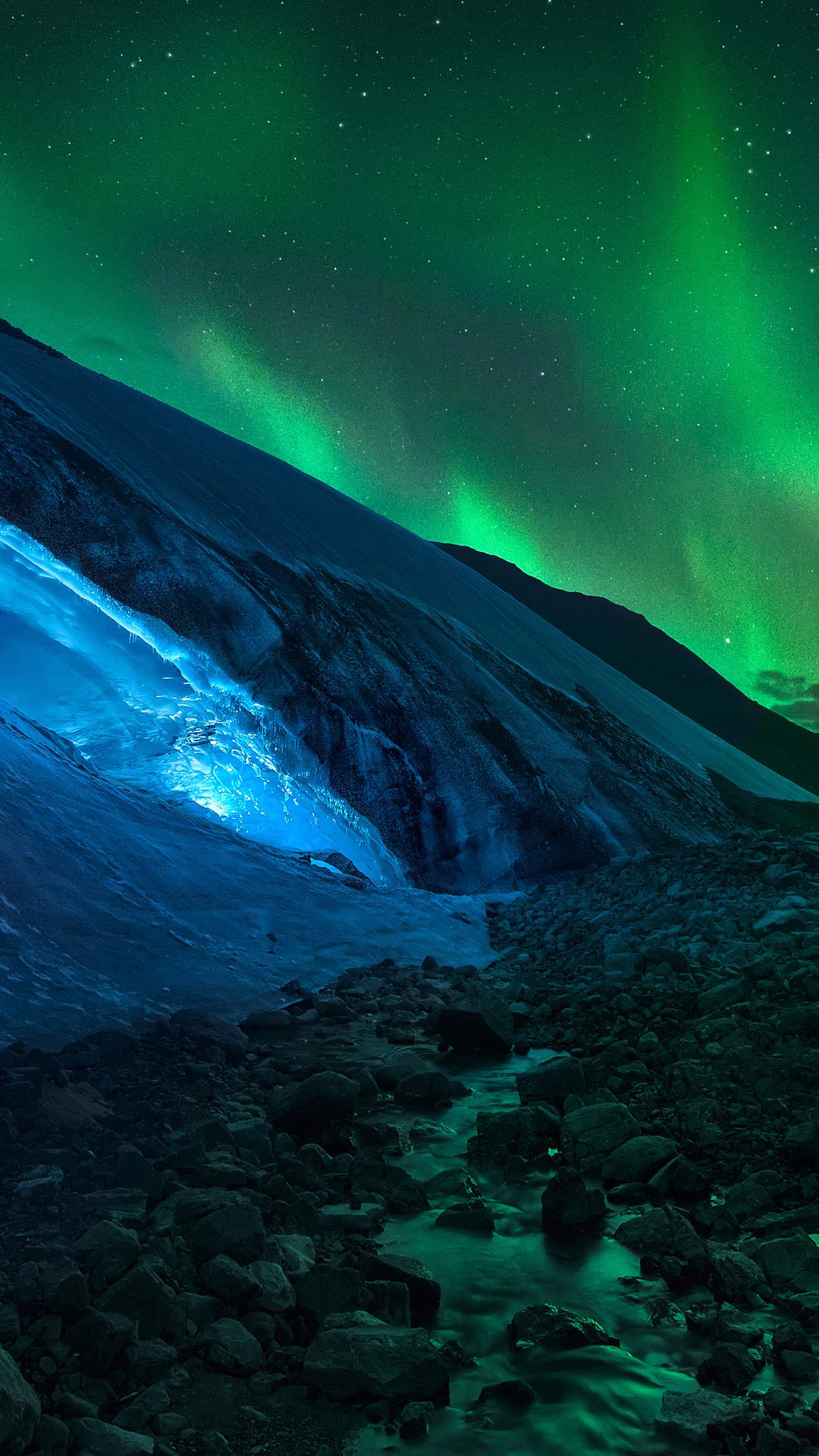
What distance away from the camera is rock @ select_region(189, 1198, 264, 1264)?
272cm

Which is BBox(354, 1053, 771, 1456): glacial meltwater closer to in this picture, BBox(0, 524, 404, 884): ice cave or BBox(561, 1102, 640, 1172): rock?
BBox(561, 1102, 640, 1172): rock

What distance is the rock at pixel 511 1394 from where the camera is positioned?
2312 millimetres

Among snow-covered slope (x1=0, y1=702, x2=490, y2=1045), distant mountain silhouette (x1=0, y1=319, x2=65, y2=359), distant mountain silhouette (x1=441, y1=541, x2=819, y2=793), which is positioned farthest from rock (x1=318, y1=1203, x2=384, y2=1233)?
distant mountain silhouette (x1=441, y1=541, x2=819, y2=793)

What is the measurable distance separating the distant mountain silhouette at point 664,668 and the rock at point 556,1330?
195ft

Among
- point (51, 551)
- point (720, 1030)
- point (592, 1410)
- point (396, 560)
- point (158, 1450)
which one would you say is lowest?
point (158, 1450)

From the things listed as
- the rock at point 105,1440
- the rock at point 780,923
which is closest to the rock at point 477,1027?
the rock at point 780,923

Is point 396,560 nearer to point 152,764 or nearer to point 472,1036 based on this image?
point 152,764

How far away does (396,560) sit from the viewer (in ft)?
68.9

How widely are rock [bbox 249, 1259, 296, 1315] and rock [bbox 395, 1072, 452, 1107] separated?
2180 millimetres

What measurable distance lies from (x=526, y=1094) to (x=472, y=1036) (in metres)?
1.20

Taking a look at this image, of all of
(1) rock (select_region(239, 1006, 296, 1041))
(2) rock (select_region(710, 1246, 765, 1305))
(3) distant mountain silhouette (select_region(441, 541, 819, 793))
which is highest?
(3) distant mountain silhouette (select_region(441, 541, 819, 793))

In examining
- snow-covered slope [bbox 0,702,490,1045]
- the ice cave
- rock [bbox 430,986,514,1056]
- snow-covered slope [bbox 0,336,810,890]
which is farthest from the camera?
snow-covered slope [bbox 0,336,810,890]

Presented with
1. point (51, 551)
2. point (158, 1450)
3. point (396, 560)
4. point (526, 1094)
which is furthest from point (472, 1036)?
point (396, 560)

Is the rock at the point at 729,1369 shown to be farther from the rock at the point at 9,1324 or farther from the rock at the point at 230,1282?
the rock at the point at 9,1324
